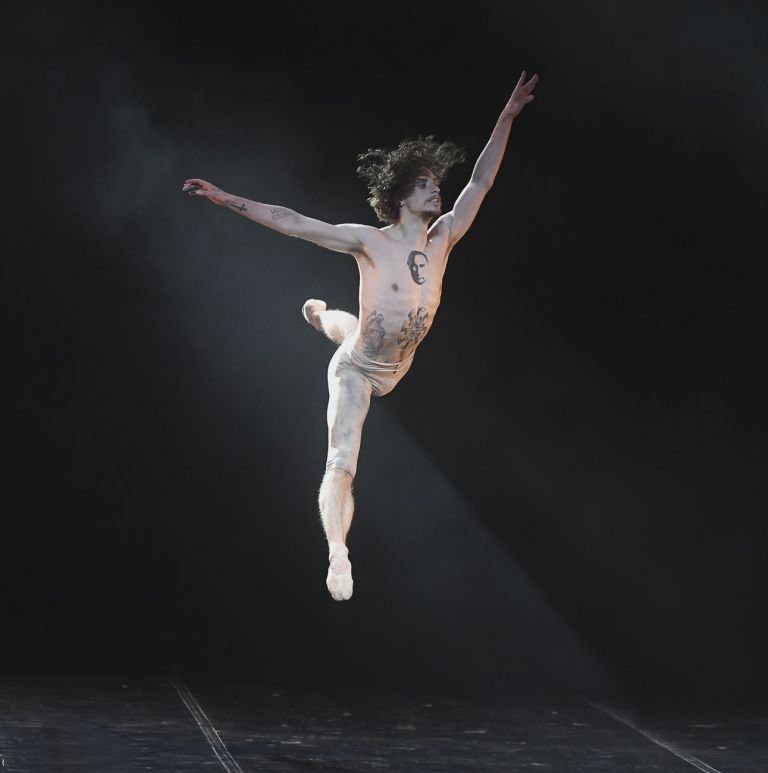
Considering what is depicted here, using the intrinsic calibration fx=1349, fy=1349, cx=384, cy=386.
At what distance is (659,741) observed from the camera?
551cm

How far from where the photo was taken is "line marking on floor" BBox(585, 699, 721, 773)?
5.07m

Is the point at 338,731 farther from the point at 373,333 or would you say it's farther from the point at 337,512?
the point at 373,333

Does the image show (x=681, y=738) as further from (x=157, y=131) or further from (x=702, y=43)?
(x=157, y=131)

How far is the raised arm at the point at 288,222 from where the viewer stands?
4020 millimetres

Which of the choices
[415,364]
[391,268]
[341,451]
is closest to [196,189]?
[391,268]

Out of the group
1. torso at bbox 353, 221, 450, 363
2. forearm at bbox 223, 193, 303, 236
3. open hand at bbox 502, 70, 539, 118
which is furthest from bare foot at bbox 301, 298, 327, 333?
open hand at bbox 502, 70, 539, 118

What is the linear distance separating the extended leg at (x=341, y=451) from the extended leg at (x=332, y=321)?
0.15 m

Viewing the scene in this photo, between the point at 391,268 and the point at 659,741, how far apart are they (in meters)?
2.46

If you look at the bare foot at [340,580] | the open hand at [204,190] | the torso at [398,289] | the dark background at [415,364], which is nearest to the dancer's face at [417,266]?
the torso at [398,289]

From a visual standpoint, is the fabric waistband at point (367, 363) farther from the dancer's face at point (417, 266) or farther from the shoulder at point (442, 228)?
the shoulder at point (442, 228)

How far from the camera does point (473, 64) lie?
20.7 feet

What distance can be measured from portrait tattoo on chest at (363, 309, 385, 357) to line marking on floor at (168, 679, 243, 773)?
4.99ft

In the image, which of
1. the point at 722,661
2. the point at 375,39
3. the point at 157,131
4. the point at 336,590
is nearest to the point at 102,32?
the point at 157,131

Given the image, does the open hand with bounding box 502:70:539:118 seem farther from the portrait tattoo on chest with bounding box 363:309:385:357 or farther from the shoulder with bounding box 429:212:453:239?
the portrait tattoo on chest with bounding box 363:309:385:357
